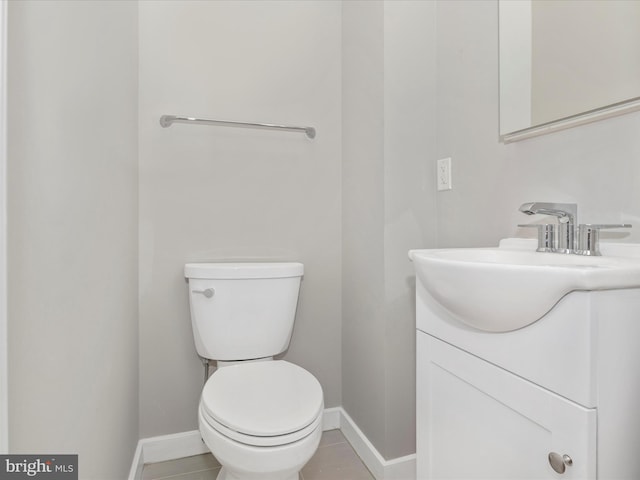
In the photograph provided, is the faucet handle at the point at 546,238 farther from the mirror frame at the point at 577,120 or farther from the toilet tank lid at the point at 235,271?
the toilet tank lid at the point at 235,271

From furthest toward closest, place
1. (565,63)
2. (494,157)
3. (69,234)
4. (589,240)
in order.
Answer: (494,157), (565,63), (589,240), (69,234)

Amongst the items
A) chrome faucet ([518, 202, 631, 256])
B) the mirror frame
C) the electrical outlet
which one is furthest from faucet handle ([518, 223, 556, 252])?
the electrical outlet

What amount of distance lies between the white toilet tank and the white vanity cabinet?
76cm

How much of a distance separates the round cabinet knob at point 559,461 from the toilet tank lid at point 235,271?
3.31ft

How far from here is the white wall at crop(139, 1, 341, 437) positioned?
1.46 meters

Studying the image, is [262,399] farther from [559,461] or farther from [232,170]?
[232,170]

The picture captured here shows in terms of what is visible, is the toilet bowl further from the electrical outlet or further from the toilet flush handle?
the electrical outlet

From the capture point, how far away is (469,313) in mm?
724

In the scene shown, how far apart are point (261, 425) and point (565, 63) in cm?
123

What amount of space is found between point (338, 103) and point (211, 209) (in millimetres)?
748

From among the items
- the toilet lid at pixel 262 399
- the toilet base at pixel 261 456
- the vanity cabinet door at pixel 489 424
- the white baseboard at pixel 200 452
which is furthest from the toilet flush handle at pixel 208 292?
the vanity cabinet door at pixel 489 424

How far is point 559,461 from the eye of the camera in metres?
0.60

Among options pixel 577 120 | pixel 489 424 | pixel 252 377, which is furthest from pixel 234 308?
pixel 577 120

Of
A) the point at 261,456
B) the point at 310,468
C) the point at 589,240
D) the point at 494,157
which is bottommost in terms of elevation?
the point at 310,468
